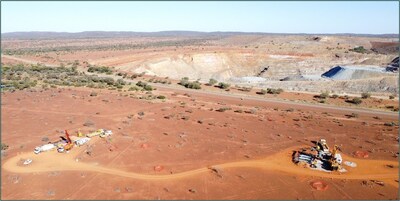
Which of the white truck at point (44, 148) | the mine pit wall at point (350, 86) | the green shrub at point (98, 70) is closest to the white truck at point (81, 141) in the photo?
the white truck at point (44, 148)

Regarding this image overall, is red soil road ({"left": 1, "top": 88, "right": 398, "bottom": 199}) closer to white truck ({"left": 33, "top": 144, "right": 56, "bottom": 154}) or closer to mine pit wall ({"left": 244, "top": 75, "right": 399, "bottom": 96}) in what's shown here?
white truck ({"left": 33, "top": 144, "right": 56, "bottom": 154})

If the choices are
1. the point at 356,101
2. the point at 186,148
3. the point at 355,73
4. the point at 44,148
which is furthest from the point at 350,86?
the point at 44,148

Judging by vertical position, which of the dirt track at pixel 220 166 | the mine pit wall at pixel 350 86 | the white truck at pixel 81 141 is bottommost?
the mine pit wall at pixel 350 86

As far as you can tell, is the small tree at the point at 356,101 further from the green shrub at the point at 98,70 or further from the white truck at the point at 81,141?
the green shrub at the point at 98,70

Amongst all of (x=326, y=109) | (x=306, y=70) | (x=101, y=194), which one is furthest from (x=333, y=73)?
(x=101, y=194)

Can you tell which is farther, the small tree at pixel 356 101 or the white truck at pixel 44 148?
the small tree at pixel 356 101

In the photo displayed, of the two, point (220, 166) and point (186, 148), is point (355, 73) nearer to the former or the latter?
point (186, 148)

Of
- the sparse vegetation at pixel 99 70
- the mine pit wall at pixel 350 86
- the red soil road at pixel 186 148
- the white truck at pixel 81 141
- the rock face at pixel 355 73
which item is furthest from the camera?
the rock face at pixel 355 73

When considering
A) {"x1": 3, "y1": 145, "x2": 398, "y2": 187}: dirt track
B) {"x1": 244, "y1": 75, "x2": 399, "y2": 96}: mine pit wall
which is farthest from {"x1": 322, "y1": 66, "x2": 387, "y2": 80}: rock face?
{"x1": 3, "y1": 145, "x2": 398, "y2": 187}: dirt track

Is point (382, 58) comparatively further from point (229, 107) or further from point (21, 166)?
point (21, 166)
